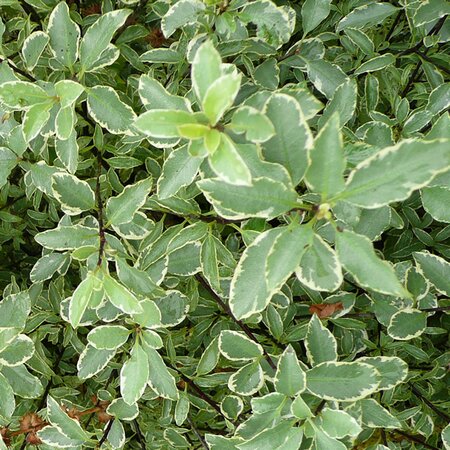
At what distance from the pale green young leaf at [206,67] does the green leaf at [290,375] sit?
0.53m

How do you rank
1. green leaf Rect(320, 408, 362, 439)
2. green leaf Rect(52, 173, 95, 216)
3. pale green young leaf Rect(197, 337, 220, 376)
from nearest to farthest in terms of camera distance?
1. green leaf Rect(320, 408, 362, 439)
2. green leaf Rect(52, 173, 95, 216)
3. pale green young leaf Rect(197, 337, 220, 376)

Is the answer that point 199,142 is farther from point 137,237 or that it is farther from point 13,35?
point 13,35

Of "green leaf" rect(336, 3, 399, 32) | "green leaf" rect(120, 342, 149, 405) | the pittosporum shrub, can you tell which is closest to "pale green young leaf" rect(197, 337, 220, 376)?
the pittosporum shrub

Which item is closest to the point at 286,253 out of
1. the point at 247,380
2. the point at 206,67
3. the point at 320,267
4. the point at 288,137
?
the point at 320,267

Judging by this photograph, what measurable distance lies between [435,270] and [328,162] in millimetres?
643

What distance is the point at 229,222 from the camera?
1.31m

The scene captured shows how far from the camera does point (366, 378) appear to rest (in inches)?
45.2

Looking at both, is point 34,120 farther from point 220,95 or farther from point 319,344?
point 319,344

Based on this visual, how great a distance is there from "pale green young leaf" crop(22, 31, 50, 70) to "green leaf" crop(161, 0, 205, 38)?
0.88 feet

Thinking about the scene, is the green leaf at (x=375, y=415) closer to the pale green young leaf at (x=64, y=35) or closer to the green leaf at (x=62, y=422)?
the green leaf at (x=62, y=422)

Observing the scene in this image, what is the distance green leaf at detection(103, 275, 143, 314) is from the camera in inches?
43.8

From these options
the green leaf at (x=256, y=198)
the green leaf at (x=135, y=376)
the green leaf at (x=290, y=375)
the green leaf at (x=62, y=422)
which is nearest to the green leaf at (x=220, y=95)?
the green leaf at (x=256, y=198)

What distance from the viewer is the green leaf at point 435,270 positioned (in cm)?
135

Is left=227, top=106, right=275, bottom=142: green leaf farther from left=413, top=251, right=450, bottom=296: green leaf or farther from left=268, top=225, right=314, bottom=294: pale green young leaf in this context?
left=413, top=251, right=450, bottom=296: green leaf
